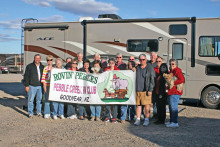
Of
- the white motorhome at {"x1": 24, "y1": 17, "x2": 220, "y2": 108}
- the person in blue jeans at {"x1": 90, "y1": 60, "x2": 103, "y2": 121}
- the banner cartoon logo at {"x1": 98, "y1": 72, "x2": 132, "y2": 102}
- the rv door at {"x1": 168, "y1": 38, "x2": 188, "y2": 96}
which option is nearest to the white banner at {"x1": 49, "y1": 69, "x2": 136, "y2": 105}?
the banner cartoon logo at {"x1": 98, "y1": 72, "x2": 132, "y2": 102}

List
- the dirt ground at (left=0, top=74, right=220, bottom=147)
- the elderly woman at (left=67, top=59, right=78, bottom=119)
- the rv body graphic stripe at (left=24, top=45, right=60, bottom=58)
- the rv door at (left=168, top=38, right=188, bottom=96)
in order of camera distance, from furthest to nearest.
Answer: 1. the rv body graphic stripe at (left=24, top=45, right=60, bottom=58)
2. the rv door at (left=168, top=38, right=188, bottom=96)
3. the elderly woman at (left=67, top=59, right=78, bottom=119)
4. the dirt ground at (left=0, top=74, right=220, bottom=147)

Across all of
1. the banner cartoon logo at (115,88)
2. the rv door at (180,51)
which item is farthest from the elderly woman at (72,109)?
the rv door at (180,51)

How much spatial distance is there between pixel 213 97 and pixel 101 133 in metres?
5.22

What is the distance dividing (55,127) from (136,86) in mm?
2439

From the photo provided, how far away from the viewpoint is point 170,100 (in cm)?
673

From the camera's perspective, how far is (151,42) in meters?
9.81

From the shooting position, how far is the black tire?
9.41 m

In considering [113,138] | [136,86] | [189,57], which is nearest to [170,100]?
[136,86]

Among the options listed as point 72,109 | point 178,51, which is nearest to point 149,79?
point 72,109

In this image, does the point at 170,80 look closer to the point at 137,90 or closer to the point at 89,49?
the point at 137,90

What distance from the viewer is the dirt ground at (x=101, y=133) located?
5410 millimetres

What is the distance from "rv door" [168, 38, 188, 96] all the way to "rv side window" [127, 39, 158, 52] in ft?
1.82

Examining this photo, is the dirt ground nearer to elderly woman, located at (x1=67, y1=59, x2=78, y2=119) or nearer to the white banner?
elderly woman, located at (x1=67, y1=59, x2=78, y2=119)

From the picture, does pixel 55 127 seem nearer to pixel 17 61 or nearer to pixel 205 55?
pixel 205 55
